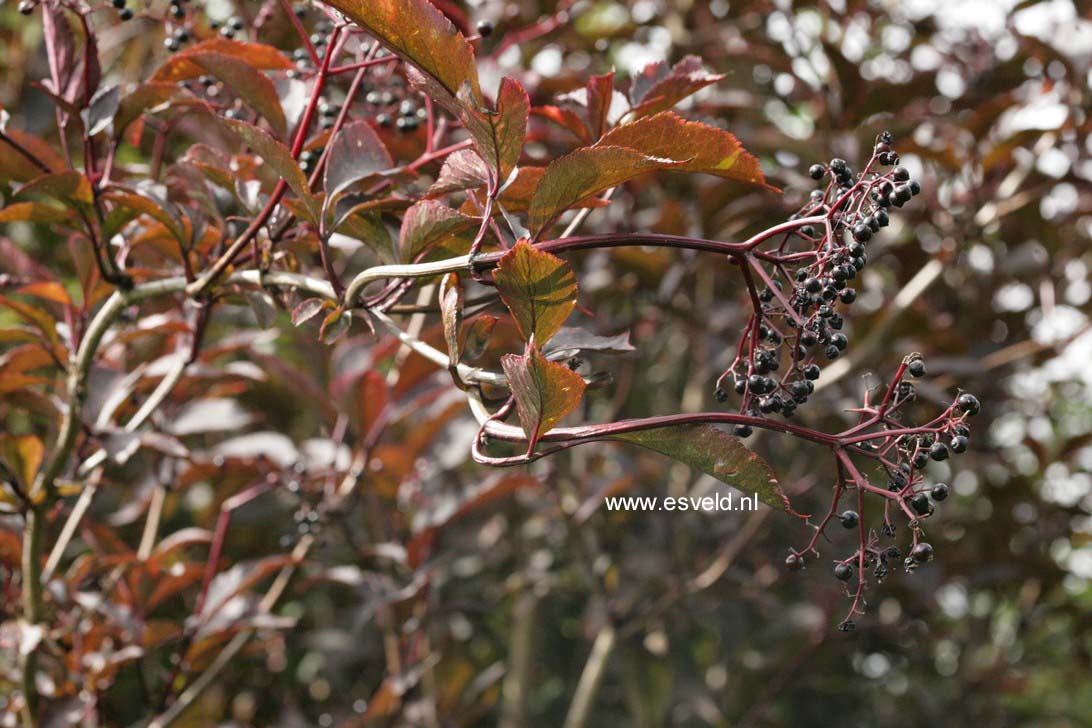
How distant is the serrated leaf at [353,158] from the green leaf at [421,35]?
0.20 m

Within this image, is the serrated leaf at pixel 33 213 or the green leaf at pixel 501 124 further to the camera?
the serrated leaf at pixel 33 213

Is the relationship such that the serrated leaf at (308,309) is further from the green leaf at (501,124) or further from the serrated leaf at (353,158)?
the green leaf at (501,124)

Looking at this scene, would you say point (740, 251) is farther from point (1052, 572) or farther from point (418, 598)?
point (1052, 572)

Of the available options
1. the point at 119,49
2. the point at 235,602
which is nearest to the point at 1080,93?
the point at 235,602

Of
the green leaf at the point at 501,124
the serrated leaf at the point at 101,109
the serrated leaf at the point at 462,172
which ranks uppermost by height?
the green leaf at the point at 501,124

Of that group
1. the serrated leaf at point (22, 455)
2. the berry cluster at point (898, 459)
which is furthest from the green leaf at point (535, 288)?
the serrated leaf at point (22, 455)

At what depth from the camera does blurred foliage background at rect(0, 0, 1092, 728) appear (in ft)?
6.98

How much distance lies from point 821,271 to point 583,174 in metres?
0.22

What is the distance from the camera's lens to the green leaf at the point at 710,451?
0.81 m

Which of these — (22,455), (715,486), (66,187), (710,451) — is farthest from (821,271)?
(715,486)

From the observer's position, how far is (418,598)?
6.39ft

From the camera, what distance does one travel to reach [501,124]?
811mm

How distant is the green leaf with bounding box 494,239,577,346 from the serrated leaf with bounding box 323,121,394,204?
0.27 m

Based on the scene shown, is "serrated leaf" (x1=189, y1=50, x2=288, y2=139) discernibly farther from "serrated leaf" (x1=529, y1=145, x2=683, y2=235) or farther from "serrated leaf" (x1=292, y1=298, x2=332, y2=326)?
"serrated leaf" (x1=529, y1=145, x2=683, y2=235)
